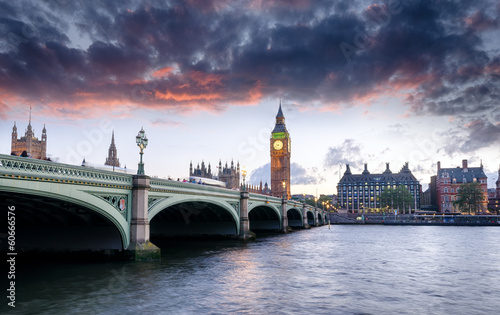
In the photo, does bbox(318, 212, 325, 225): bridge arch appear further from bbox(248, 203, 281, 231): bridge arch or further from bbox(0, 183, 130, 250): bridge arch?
bbox(0, 183, 130, 250): bridge arch

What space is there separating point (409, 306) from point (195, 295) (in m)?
9.90

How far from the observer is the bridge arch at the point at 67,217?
70.9ft

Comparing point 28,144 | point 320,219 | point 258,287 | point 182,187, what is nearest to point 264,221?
point 182,187

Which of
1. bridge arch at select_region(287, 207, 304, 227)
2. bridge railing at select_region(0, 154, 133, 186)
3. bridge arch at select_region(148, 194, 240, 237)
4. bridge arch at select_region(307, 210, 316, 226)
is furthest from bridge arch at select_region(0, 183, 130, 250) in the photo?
bridge arch at select_region(307, 210, 316, 226)

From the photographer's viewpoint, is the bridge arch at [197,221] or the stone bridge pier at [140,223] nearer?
the stone bridge pier at [140,223]

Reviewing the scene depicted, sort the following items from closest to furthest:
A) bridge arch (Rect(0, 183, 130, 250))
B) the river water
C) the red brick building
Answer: the river water, bridge arch (Rect(0, 183, 130, 250)), the red brick building

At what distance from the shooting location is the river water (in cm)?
1803

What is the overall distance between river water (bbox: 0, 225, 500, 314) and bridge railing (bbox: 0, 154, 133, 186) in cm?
560

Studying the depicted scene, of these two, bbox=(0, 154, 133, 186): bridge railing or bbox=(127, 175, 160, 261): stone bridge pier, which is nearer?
bbox=(0, 154, 133, 186): bridge railing

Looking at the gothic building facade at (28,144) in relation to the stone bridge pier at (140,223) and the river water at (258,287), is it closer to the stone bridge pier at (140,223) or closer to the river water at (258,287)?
the river water at (258,287)

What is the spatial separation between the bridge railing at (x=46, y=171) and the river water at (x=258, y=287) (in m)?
5.60

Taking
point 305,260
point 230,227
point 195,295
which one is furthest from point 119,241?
point 230,227

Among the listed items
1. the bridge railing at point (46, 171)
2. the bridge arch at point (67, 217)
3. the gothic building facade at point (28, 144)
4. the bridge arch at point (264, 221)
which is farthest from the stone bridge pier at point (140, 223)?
the gothic building facade at point (28, 144)

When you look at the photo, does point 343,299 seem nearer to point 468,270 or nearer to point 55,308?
point 55,308
